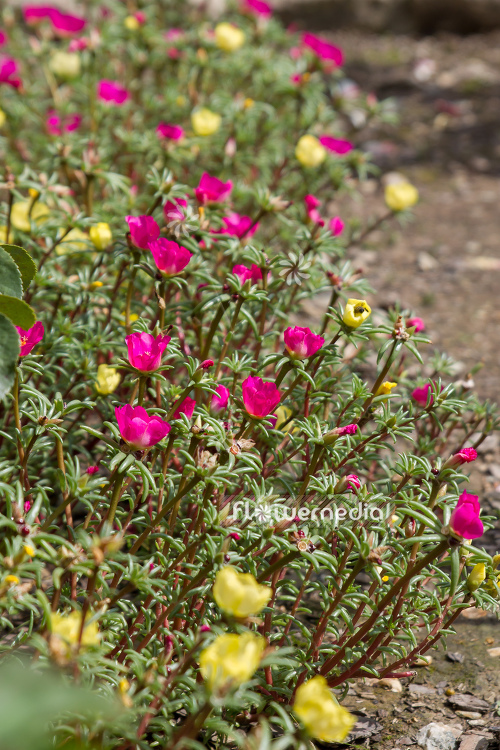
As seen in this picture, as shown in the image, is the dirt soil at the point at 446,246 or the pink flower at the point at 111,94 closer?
the dirt soil at the point at 446,246

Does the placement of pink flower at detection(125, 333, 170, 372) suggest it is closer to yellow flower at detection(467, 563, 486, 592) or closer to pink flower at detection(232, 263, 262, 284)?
pink flower at detection(232, 263, 262, 284)

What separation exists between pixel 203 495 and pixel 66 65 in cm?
235

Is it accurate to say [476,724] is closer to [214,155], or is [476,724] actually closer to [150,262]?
[150,262]

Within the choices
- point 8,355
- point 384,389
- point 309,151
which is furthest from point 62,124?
point 384,389

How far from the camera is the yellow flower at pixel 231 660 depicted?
963 millimetres

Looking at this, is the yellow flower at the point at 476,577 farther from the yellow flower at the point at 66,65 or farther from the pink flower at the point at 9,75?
the yellow flower at the point at 66,65

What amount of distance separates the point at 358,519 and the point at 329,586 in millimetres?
180

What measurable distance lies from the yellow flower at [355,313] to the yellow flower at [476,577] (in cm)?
58

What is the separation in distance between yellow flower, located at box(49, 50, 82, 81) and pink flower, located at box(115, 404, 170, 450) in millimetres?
2267

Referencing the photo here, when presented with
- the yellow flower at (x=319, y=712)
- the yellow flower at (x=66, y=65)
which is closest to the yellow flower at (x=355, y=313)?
the yellow flower at (x=319, y=712)

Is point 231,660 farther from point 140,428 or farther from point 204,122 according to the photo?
point 204,122

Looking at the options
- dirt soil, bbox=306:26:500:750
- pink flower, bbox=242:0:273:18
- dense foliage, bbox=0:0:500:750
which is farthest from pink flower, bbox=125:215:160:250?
pink flower, bbox=242:0:273:18

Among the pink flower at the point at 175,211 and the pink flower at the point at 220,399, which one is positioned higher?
the pink flower at the point at 175,211

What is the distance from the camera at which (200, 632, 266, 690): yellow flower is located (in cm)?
96
